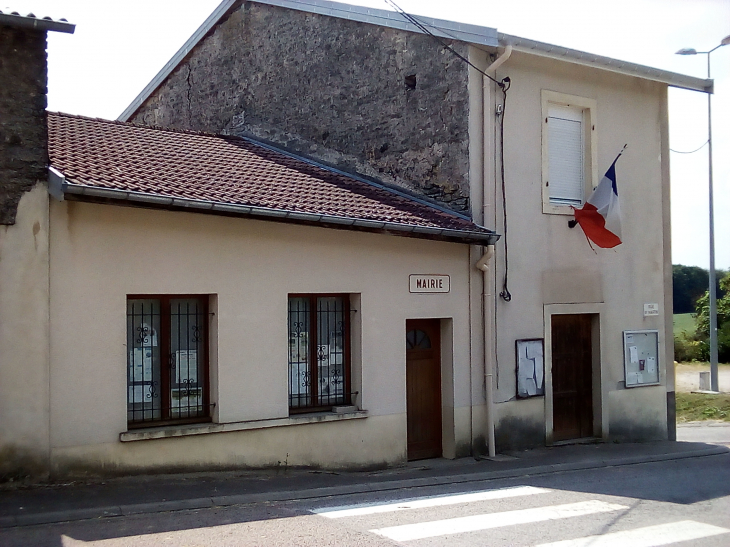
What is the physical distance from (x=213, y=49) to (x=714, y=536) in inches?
539

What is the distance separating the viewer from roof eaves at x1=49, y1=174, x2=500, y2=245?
834 centimetres

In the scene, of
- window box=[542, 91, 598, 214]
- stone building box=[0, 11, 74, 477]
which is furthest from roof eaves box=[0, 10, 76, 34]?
window box=[542, 91, 598, 214]

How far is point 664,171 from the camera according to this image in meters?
15.0

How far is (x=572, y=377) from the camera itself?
45.6 feet

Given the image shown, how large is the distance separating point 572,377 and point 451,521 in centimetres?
673

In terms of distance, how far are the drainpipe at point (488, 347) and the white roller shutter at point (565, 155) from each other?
1.99 meters

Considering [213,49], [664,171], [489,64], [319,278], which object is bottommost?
[319,278]

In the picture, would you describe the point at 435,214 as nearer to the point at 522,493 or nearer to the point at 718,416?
the point at 522,493

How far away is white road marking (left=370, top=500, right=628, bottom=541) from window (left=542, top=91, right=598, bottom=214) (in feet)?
19.0

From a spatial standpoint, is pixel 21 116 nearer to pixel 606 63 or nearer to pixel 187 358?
pixel 187 358

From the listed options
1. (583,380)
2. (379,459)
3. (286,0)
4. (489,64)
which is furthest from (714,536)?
(286,0)

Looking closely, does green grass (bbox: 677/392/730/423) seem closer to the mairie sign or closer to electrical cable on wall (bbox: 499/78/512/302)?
electrical cable on wall (bbox: 499/78/512/302)

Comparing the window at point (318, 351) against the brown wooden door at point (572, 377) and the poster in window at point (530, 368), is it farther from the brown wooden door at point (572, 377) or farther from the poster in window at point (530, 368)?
the brown wooden door at point (572, 377)

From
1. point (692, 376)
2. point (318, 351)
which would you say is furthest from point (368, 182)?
point (692, 376)
